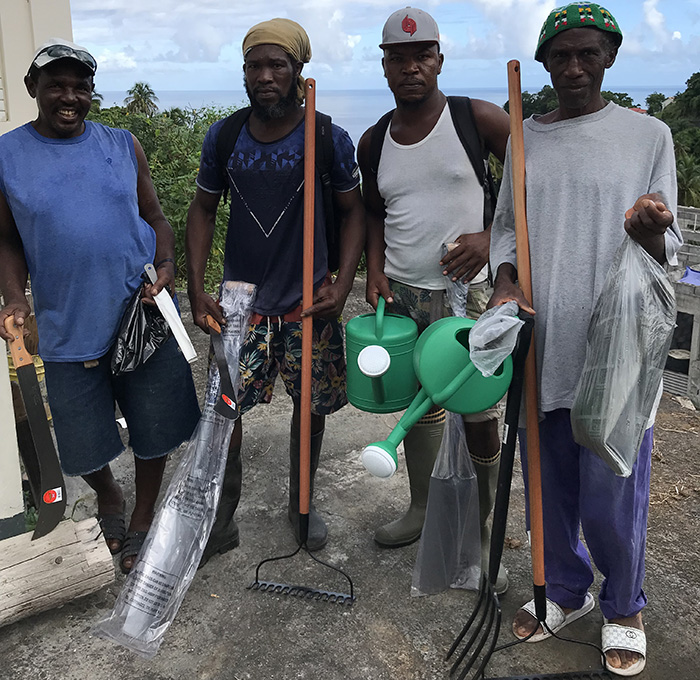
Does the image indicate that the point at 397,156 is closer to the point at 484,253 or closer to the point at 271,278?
the point at 484,253

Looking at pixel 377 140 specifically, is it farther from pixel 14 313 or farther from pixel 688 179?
pixel 688 179

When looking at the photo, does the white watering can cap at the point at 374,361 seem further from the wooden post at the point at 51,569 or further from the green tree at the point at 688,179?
the green tree at the point at 688,179

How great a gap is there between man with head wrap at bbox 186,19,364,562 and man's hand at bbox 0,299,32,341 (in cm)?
63

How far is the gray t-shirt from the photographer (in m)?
1.96

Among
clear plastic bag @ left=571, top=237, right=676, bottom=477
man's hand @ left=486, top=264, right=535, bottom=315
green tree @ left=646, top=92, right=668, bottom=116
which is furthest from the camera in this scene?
green tree @ left=646, top=92, right=668, bottom=116

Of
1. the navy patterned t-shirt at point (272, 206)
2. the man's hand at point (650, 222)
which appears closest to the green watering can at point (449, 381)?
the man's hand at point (650, 222)

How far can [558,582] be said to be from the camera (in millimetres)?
2498

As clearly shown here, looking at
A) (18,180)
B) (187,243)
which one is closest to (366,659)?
(187,243)

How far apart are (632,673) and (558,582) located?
36 centimetres

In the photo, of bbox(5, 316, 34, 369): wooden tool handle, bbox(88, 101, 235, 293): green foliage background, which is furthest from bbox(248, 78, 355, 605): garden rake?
bbox(88, 101, 235, 293): green foliage background

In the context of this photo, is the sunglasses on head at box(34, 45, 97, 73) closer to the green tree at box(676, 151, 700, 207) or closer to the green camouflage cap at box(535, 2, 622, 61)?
the green camouflage cap at box(535, 2, 622, 61)

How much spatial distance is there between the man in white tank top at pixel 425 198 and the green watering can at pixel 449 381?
0.41 m

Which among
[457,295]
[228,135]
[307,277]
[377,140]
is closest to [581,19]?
[377,140]

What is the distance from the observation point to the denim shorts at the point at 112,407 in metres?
2.68
